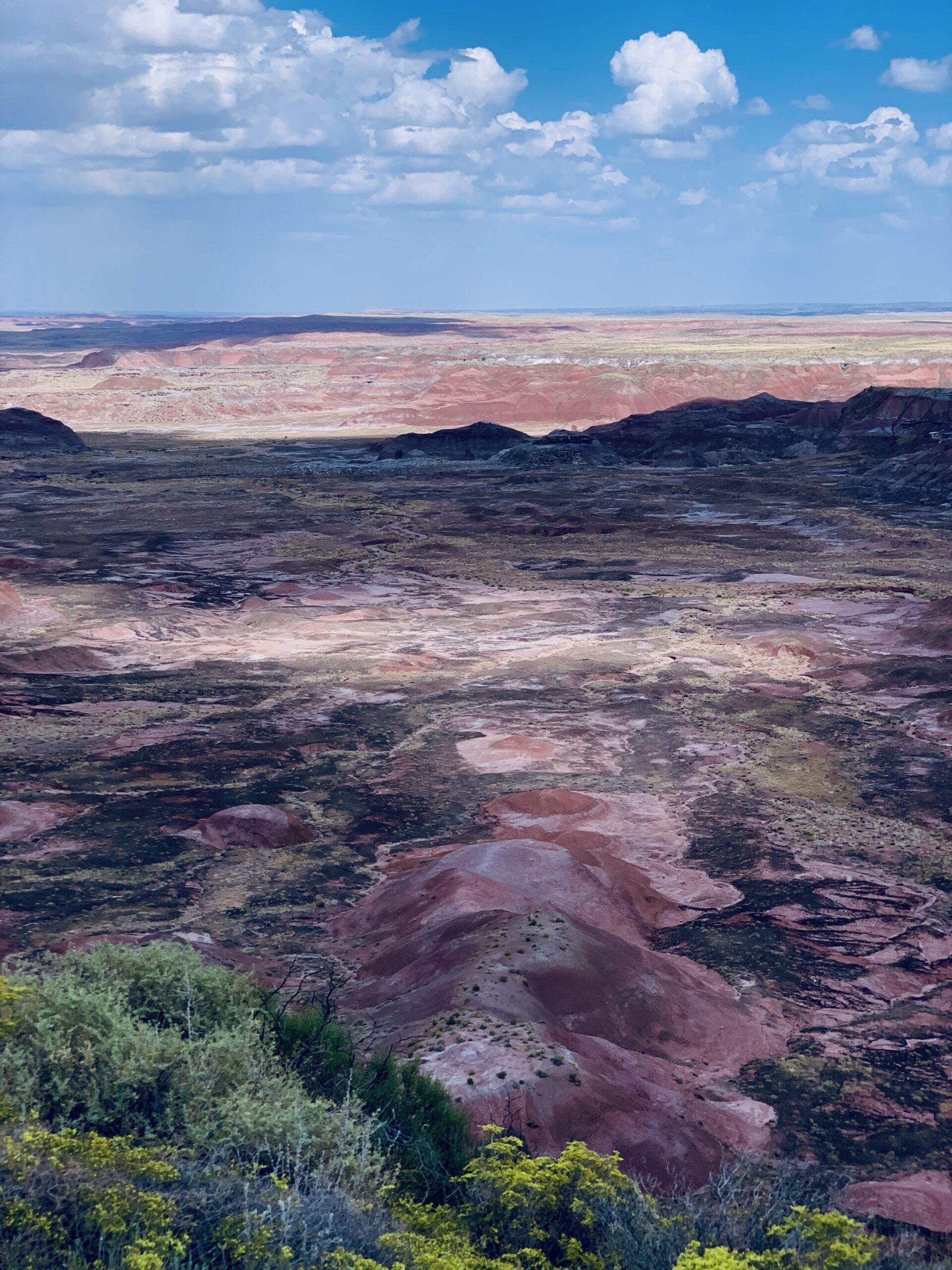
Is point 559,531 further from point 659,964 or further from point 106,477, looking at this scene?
point 659,964

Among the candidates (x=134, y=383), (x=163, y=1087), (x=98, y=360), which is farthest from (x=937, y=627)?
(x=98, y=360)

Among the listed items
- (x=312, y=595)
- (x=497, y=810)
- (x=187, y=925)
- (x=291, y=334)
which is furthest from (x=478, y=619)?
(x=291, y=334)

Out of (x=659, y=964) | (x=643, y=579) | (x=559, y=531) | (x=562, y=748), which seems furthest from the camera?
(x=559, y=531)

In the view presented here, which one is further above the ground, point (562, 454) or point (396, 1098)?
point (562, 454)

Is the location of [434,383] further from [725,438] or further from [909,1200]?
[909,1200]

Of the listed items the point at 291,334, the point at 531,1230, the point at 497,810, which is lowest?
the point at 497,810

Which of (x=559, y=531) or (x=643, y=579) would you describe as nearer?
(x=643, y=579)

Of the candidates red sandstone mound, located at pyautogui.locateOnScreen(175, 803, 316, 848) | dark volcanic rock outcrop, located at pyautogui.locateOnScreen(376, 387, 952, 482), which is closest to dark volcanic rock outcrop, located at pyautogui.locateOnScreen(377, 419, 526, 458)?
dark volcanic rock outcrop, located at pyautogui.locateOnScreen(376, 387, 952, 482)

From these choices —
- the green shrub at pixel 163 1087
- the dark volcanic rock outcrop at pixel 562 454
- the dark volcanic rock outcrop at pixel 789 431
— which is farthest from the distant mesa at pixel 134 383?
the green shrub at pixel 163 1087
